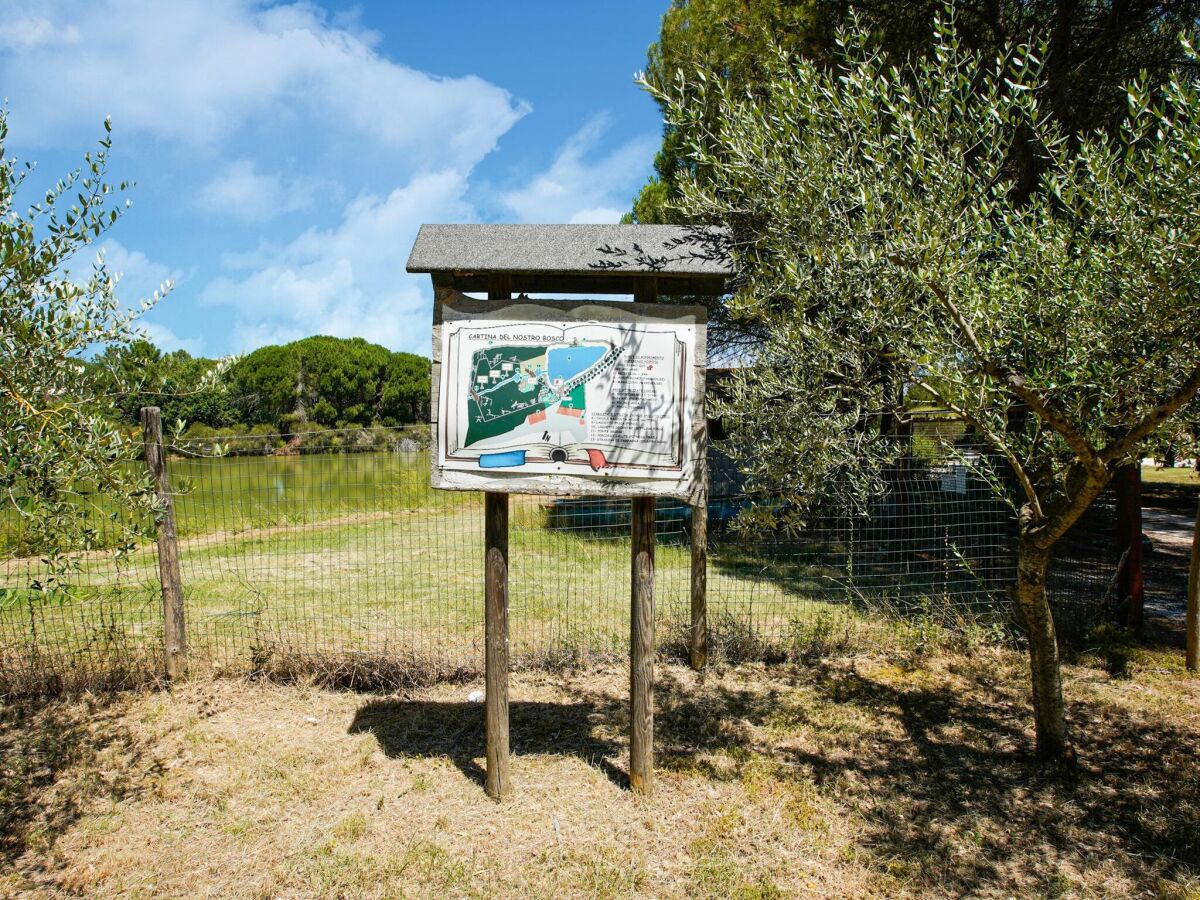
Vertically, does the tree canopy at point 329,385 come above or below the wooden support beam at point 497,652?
above

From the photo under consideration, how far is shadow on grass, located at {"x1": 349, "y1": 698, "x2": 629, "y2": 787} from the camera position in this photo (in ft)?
16.1

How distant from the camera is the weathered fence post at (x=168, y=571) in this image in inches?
226

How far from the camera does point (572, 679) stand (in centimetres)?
621

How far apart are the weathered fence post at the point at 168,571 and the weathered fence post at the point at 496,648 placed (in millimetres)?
3020

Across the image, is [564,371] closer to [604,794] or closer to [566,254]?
[566,254]

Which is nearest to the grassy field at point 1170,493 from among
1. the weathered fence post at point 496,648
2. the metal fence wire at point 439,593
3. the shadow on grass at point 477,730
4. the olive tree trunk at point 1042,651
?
the metal fence wire at point 439,593

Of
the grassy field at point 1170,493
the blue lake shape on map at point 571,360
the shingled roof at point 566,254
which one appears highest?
the shingled roof at point 566,254

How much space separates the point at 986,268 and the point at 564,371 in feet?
8.36

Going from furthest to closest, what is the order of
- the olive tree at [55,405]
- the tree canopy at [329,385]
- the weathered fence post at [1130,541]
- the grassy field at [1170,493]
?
the tree canopy at [329,385]
the grassy field at [1170,493]
the weathered fence post at [1130,541]
the olive tree at [55,405]

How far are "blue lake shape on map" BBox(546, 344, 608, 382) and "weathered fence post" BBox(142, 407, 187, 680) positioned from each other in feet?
11.5

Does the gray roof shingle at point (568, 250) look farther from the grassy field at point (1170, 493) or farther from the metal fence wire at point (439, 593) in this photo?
the grassy field at point (1170, 493)

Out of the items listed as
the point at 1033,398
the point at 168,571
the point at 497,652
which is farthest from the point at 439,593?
the point at 1033,398

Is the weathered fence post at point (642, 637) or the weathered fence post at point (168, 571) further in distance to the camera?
the weathered fence post at point (168, 571)

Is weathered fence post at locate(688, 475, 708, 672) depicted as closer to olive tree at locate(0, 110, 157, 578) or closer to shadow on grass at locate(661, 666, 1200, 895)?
shadow on grass at locate(661, 666, 1200, 895)
